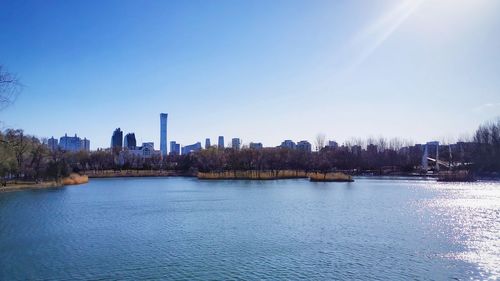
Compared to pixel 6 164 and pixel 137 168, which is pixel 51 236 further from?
pixel 137 168

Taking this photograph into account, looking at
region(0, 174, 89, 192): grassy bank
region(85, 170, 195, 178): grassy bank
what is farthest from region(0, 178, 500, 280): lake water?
region(85, 170, 195, 178): grassy bank

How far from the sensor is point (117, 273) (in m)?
12.3

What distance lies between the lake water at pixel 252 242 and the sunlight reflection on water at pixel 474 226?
0.05 meters

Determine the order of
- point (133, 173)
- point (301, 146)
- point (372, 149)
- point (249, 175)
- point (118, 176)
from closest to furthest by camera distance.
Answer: point (249, 175) < point (118, 176) < point (133, 173) < point (372, 149) < point (301, 146)

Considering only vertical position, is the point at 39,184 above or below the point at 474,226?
above

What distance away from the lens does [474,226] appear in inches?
776

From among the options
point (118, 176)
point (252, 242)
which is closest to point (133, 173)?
point (118, 176)

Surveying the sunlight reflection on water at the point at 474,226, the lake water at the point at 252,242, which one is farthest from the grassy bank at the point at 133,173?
the sunlight reflection on water at the point at 474,226

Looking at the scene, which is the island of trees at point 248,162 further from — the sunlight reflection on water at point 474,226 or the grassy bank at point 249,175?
the sunlight reflection on water at point 474,226

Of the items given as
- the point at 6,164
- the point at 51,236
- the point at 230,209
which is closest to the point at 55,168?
the point at 6,164

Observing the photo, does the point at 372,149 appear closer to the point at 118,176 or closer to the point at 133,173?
the point at 133,173

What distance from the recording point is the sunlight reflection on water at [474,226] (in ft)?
45.1

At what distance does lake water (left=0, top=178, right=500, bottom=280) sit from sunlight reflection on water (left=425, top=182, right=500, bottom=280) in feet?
0.15

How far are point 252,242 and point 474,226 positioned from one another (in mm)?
10777
